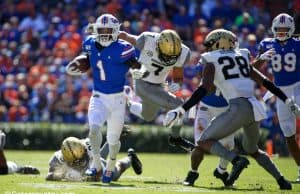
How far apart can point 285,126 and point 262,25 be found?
345 inches

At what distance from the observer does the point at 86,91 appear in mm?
19812

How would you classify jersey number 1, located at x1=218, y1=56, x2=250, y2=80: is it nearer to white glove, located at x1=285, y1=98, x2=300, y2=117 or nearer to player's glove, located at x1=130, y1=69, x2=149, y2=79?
white glove, located at x1=285, y1=98, x2=300, y2=117

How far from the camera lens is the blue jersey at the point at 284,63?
468 inches

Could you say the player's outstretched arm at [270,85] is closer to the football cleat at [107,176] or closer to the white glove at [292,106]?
the white glove at [292,106]

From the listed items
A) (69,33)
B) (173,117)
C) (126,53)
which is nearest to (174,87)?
(126,53)

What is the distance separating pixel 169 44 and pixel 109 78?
3.13 feet

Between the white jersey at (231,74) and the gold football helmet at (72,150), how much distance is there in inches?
76.7

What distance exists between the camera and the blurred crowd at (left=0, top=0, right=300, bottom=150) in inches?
787

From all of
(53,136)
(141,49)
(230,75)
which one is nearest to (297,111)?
(230,75)

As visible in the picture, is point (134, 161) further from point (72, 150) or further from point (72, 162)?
point (72, 150)

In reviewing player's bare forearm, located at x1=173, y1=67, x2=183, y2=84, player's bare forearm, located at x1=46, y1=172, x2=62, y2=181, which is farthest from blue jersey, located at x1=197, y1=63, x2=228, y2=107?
player's bare forearm, located at x1=46, y1=172, x2=62, y2=181

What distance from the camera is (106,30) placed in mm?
10719

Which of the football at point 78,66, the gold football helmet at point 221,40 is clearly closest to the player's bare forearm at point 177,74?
the football at point 78,66

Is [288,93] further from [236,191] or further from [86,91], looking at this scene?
[86,91]
